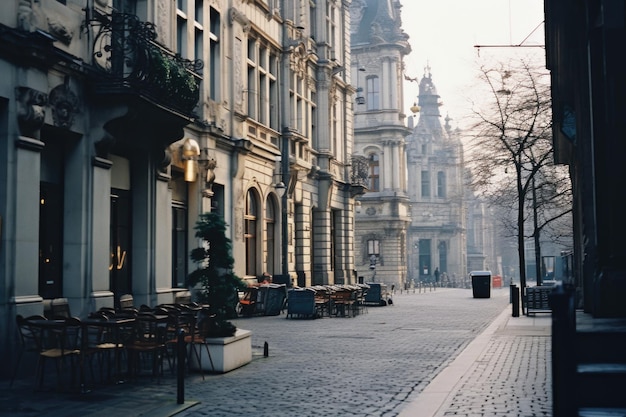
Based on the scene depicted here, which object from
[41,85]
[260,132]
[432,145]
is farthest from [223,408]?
[432,145]

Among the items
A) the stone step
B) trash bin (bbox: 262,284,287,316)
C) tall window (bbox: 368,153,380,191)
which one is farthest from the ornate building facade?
tall window (bbox: 368,153,380,191)

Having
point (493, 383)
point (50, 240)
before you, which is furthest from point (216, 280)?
point (493, 383)

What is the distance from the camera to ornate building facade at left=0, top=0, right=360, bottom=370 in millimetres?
13602

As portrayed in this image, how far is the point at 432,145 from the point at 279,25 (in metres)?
78.3

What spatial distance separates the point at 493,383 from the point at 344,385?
214 centimetres

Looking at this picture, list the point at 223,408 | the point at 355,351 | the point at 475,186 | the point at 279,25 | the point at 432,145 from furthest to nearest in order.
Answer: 1. the point at 432,145
2. the point at 475,186
3. the point at 279,25
4. the point at 355,351
5. the point at 223,408

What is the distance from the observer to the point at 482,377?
12.4m

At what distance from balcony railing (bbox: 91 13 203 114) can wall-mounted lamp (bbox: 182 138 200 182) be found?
3.73m

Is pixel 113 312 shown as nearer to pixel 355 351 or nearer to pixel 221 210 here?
pixel 355 351

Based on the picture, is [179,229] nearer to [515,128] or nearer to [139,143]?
[139,143]

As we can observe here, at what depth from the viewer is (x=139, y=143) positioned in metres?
18.2

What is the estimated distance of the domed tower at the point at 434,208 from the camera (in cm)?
10306

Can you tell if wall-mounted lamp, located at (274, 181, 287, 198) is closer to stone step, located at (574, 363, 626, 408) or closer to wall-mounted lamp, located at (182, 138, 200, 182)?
wall-mounted lamp, located at (182, 138, 200, 182)

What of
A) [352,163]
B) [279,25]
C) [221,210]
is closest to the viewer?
[221,210]
